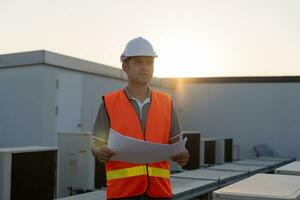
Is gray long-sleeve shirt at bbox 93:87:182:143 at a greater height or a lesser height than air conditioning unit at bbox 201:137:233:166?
greater

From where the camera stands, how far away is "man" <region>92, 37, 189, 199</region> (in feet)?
9.37

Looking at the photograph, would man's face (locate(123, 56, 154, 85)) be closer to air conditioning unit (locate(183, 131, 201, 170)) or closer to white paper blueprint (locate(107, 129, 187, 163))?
white paper blueprint (locate(107, 129, 187, 163))

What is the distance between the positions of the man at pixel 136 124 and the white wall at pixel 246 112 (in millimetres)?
10482

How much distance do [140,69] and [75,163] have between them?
4.29 meters

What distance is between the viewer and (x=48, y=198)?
5914mm

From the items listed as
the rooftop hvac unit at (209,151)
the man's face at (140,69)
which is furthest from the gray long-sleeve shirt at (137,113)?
the rooftop hvac unit at (209,151)

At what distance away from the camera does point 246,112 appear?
13422mm

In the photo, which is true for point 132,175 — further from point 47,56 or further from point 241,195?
point 47,56

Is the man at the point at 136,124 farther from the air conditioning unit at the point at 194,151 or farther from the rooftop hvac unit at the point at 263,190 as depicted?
the air conditioning unit at the point at 194,151

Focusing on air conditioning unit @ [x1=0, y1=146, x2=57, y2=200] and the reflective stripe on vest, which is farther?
air conditioning unit @ [x1=0, y1=146, x2=57, y2=200]

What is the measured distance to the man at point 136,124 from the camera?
2.86m

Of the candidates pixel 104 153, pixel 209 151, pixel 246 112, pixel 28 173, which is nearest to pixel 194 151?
pixel 209 151

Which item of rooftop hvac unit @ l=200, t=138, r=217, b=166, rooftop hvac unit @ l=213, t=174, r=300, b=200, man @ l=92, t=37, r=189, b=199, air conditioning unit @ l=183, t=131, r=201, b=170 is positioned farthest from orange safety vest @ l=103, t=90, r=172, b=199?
rooftop hvac unit @ l=200, t=138, r=217, b=166

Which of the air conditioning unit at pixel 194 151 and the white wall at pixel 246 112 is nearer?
the air conditioning unit at pixel 194 151
